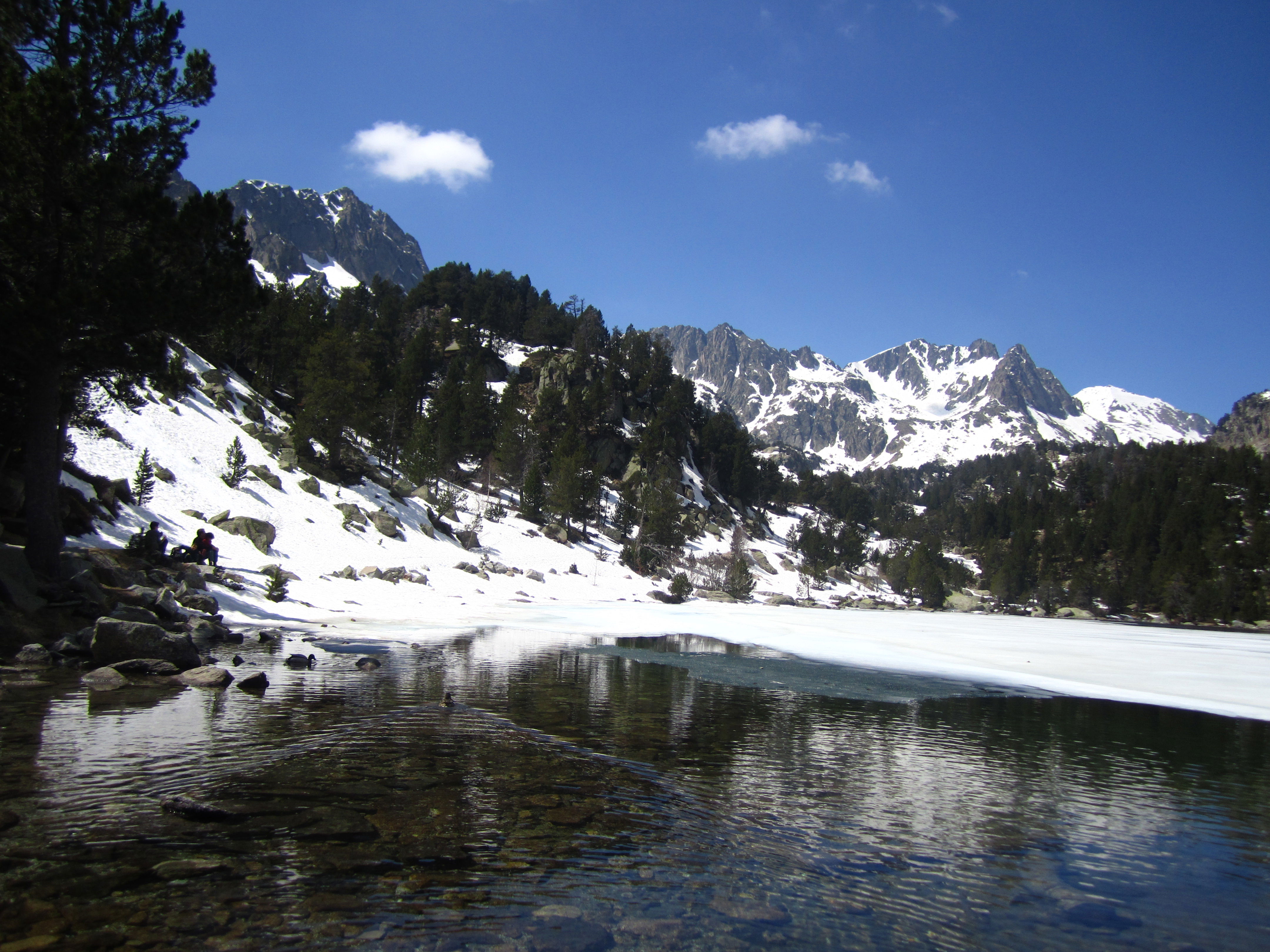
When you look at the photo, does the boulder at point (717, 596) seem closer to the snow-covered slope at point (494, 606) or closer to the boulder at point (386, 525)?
the snow-covered slope at point (494, 606)

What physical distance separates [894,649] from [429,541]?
4065 cm

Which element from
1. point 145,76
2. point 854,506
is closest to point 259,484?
point 145,76

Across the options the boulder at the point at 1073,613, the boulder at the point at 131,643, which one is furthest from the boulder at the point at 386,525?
the boulder at the point at 1073,613

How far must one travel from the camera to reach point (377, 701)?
45.3ft

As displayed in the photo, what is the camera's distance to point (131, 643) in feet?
49.2

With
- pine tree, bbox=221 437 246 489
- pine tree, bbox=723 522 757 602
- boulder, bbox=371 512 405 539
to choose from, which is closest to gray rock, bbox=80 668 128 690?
pine tree, bbox=221 437 246 489

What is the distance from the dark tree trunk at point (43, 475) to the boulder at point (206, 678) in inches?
297

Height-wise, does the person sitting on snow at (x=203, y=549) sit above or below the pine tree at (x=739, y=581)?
above

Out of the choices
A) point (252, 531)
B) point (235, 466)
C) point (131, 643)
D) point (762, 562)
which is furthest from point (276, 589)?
point (762, 562)

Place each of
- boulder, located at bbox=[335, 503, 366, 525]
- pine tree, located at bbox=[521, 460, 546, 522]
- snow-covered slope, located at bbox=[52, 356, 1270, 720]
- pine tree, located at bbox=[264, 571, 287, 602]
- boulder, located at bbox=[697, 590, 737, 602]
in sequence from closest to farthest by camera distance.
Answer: snow-covered slope, located at bbox=[52, 356, 1270, 720]
pine tree, located at bbox=[264, 571, 287, 602]
boulder, located at bbox=[335, 503, 366, 525]
boulder, located at bbox=[697, 590, 737, 602]
pine tree, located at bbox=[521, 460, 546, 522]

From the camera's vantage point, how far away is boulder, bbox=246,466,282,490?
1972 inches

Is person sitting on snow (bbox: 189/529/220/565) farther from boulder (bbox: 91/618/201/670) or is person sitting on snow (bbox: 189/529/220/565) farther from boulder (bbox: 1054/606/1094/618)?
boulder (bbox: 1054/606/1094/618)

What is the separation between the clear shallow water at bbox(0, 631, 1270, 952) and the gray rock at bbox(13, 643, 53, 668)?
4.14 feet

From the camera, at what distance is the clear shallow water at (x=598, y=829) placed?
572cm
